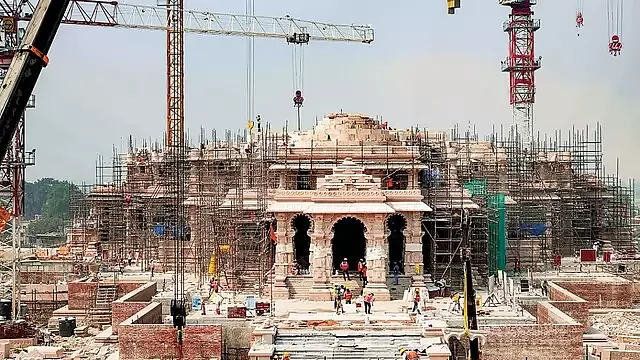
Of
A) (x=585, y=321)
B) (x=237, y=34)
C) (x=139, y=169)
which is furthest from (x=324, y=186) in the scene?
(x=237, y=34)

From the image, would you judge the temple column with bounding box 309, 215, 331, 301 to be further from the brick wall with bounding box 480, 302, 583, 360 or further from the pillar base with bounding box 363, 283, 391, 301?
the brick wall with bounding box 480, 302, 583, 360

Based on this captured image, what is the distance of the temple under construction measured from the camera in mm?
33406

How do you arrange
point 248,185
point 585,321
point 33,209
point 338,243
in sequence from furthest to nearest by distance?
point 33,209 < point 248,185 < point 338,243 < point 585,321

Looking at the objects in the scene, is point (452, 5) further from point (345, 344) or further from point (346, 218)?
point (346, 218)

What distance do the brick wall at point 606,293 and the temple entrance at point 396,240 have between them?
6248 millimetres

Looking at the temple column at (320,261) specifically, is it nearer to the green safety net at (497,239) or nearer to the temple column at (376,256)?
the temple column at (376,256)

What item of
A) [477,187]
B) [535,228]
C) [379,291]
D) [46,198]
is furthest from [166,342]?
[46,198]

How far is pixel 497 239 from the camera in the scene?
37.3 m

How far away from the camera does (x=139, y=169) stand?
54.5 meters

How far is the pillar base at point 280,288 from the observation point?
32.4 metres

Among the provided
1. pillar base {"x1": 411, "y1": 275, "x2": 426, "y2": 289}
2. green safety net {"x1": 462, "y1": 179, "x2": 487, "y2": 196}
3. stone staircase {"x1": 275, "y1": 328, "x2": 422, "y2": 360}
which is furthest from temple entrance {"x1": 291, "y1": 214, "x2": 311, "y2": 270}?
stone staircase {"x1": 275, "y1": 328, "x2": 422, "y2": 360}

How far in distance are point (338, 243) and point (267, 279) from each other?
12.4ft

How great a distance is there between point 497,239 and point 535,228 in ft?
23.0

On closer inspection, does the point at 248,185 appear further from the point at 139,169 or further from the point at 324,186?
the point at 139,169
